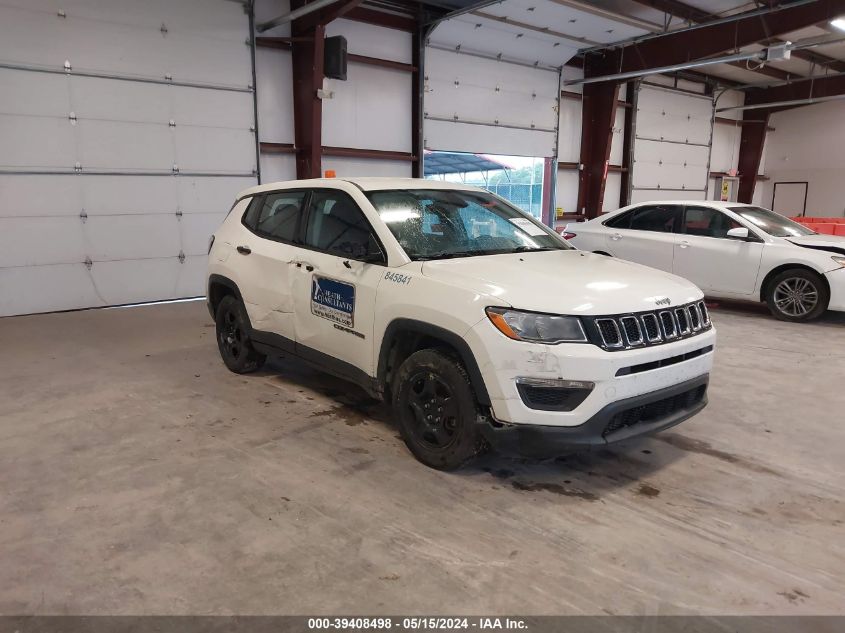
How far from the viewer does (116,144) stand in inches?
320

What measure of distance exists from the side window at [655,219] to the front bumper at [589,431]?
5603mm

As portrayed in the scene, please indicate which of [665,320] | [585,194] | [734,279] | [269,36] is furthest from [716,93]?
[665,320]

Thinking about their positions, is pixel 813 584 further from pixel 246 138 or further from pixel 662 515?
pixel 246 138

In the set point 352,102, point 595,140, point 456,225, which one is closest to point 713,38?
point 595,140

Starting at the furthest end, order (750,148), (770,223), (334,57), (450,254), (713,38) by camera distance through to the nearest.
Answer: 1. (750,148)
2. (713,38)
3. (334,57)
4. (770,223)
5. (450,254)

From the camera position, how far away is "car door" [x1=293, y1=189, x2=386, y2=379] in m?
3.53

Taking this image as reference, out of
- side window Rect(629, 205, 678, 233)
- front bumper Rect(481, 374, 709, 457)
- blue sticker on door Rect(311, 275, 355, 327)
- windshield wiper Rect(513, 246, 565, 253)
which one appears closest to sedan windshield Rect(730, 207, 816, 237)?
side window Rect(629, 205, 678, 233)

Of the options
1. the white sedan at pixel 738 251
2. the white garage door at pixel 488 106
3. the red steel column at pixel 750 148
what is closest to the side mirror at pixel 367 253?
the white sedan at pixel 738 251

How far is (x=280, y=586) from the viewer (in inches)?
90.8

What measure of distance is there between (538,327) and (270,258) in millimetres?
2343

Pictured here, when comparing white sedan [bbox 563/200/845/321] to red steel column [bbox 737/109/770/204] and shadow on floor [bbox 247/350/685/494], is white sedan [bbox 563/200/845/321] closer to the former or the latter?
shadow on floor [bbox 247/350/685/494]

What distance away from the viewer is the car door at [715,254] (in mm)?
7359

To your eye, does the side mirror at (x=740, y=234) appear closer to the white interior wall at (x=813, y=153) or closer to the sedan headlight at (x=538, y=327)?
the sedan headlight at (x=538, y=327)

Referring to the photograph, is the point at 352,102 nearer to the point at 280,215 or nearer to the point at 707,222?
the point at 707,222
